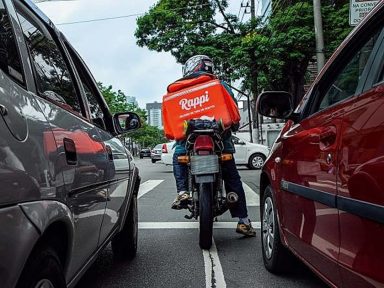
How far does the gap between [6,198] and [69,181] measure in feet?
2.45

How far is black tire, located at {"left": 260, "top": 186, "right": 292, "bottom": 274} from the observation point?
392 cm

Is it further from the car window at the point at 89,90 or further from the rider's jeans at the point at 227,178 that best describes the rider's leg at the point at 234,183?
the car window at the point at 89,90

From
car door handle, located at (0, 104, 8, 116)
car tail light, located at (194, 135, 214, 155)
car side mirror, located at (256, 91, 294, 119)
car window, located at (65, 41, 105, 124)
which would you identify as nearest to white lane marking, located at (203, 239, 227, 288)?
car tail light, located at (194, 135, 214, 155)

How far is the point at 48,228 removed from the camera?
2.02m

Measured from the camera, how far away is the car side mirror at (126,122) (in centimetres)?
441

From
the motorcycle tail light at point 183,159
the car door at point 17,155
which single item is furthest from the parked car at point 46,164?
the motorcycle tail light at point 183,159

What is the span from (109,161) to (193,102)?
1941 mm

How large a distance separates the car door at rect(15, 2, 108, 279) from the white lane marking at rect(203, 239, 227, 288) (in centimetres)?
123

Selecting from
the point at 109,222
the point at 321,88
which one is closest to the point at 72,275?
the point at 109,222

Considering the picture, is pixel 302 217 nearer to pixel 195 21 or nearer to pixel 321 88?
pixel 321 88

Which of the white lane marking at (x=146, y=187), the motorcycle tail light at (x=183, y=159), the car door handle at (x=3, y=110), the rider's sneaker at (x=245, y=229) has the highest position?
the car door handle at (x=3, y=110)

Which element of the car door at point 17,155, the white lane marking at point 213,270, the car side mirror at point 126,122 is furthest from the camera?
the car side mirror at point 126,122

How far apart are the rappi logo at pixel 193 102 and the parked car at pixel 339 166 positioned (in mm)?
1515

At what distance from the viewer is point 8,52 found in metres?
2.02
